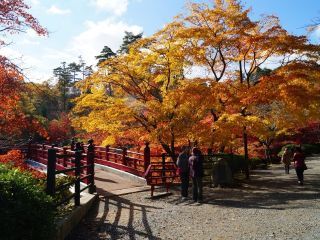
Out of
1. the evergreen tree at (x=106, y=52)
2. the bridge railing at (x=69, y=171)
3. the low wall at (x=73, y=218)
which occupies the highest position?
the evergreen tree at (x=106, y=52)

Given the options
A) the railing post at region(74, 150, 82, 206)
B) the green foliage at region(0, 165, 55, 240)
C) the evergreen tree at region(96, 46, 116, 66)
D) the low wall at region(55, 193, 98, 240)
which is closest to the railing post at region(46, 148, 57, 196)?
the low wall at region(55, 193, 98, 240)

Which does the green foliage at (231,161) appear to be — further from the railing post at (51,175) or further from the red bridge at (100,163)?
the railing post at (51,175)

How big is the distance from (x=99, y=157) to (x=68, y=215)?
1442cm

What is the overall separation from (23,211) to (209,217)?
5305 mm

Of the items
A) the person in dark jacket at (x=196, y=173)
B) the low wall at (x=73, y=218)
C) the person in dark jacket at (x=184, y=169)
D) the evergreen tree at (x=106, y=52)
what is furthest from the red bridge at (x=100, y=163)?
the evergreen tree at (x=106, y=52)

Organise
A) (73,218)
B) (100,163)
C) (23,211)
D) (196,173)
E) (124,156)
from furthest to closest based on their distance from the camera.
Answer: (100,163) < (124,156) < (196,173) < (73,218) < (23,211)

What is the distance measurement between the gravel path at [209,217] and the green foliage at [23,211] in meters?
1.84

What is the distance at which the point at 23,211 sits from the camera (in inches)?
207

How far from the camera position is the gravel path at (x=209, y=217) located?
7.56 metres

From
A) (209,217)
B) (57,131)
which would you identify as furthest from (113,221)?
(57,131)

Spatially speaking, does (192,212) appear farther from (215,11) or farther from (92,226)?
(215,11)

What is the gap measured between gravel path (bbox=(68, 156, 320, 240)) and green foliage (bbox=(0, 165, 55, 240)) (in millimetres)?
1839

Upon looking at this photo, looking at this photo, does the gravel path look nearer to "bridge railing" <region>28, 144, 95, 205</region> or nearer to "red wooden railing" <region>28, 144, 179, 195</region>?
"bridge railing" <region>28, 144, 95, 205</region>

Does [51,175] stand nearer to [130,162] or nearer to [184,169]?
[184,169]
